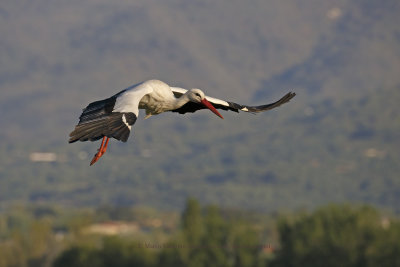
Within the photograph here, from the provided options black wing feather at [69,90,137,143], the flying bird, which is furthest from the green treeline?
black wing feather at [69,90,137,143]

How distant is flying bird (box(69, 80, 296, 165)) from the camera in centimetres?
Answer: 1855

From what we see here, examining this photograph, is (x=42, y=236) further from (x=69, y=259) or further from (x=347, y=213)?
(x=347, y=213)

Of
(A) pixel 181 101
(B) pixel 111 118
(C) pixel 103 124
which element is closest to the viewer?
(C) pixel 103 124

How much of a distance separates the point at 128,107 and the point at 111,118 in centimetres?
68

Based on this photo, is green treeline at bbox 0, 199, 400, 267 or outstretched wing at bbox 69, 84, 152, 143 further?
green treeline at bbox 0, 199, 400, 267

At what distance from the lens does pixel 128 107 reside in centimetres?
1989

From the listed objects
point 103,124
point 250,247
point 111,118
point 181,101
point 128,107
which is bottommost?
point 103,124

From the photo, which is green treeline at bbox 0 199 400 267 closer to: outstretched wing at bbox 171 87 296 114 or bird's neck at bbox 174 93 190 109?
outstretched wing at bbox 171 87 296 114

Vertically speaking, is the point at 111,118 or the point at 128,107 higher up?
the point at 128,107

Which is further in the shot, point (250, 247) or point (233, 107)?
point (250, 247)

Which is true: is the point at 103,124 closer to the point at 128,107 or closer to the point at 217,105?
the point at 128,107

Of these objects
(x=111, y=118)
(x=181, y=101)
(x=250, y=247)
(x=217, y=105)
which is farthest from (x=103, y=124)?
(x=250, y=247)

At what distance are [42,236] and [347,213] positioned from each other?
4873 centimetres

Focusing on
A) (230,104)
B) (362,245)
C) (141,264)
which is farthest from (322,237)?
(230,104)
